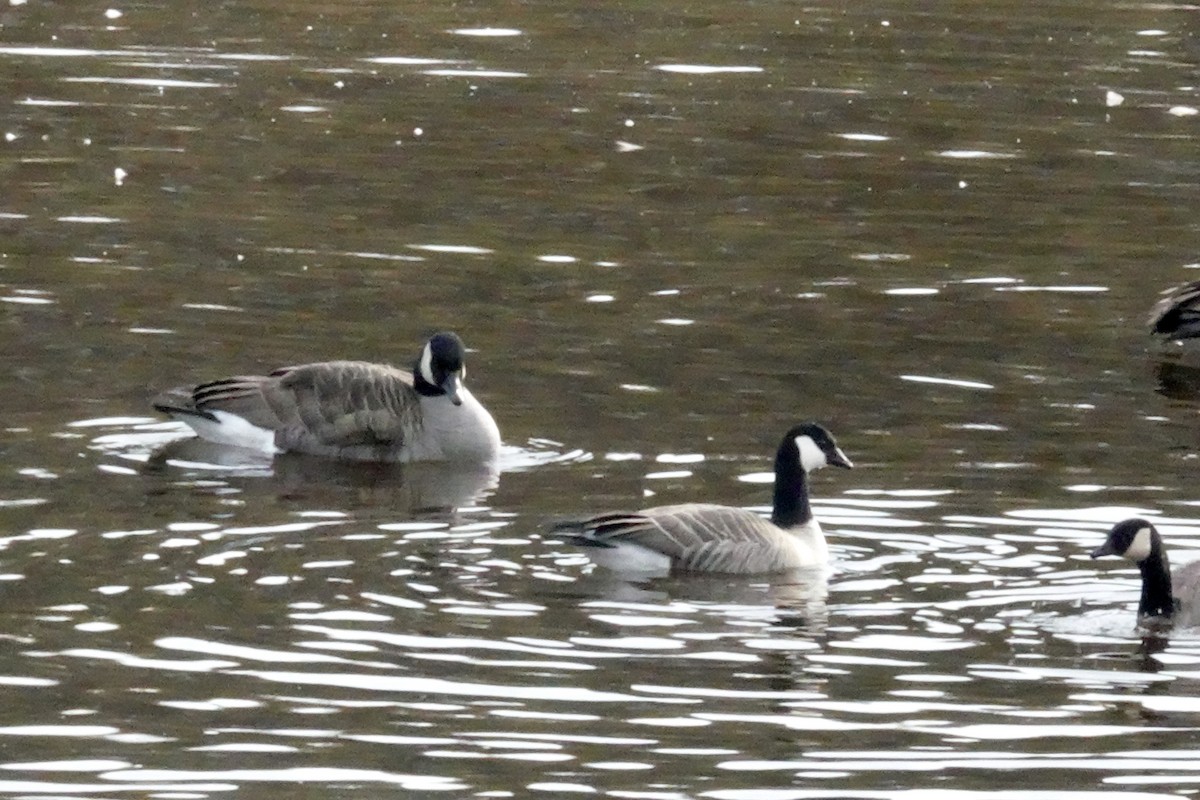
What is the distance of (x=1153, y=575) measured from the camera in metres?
13.3

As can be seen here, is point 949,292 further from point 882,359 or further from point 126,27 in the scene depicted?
point 126,27

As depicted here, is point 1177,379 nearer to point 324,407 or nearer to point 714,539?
point 324,407

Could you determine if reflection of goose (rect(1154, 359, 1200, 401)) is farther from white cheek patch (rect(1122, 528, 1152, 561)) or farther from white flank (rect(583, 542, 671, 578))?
white flank (rect(583, 542, 671, 578))

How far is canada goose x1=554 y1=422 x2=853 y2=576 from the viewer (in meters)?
14.1

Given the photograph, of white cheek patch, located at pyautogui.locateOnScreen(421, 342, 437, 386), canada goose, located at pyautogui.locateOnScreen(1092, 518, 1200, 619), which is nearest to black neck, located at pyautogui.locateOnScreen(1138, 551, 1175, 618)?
canada goose, located at pyautogui.locateOnScreen(1092, 518, 1200, 619)

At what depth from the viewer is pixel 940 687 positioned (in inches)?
476

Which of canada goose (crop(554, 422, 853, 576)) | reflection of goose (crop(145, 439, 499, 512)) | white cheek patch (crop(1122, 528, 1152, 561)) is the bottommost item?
reflection of goose (crop(145, 439, 499, 512))

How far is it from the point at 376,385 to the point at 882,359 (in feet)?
13.0

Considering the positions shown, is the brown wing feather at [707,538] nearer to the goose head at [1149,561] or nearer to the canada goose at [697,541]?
the canada goose at [697,541]

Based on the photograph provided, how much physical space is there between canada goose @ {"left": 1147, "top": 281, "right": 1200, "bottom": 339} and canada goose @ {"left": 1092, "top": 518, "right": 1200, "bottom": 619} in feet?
23.6

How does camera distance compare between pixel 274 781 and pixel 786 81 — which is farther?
pixel 786 81

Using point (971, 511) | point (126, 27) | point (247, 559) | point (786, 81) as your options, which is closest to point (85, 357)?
point (247, 559)

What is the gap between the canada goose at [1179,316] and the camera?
20375 mm

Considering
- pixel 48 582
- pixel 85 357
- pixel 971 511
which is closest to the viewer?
pixel 48 582
